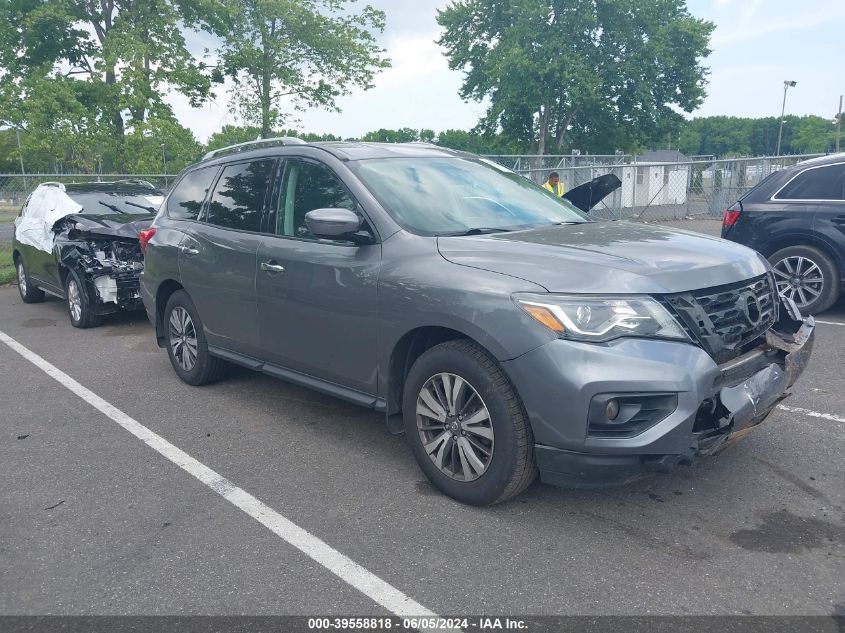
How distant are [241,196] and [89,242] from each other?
13.5 feet

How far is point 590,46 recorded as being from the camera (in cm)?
3656

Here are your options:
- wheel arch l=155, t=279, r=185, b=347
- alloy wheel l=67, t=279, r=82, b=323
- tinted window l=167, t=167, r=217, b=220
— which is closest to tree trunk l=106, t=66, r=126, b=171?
alloy wheel l=67, t=279, r=82, b=323

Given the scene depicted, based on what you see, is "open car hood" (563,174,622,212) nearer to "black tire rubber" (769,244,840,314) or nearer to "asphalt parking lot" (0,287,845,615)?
"asphalt parking lot" (0,287,845,615)

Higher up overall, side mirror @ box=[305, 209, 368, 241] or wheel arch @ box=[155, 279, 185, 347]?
side mirror @ box=[305, 209, 368, 241]

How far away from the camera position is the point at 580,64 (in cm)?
3503

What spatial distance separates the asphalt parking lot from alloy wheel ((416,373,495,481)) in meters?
0.23

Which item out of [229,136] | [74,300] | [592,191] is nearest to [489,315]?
[592,191]

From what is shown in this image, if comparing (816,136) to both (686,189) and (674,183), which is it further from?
(686,189)

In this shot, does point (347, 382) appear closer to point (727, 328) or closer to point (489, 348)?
point (489, 348)

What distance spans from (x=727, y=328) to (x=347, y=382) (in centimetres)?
207

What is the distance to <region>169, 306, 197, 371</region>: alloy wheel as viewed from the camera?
5625mm

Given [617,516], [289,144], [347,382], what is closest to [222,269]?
[289,144]

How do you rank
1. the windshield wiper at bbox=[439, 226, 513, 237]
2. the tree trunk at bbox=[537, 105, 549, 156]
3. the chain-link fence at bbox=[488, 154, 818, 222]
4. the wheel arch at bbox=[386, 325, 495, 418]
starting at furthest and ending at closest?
1. the tree trunk at bbox=[537, 105, 549, 156]
2. the chain-link fence at bbox=[488, 154, 818, 222]
3. the windshield wiper at bbox=[439, 226, 513, 237]
4. the wheel arch at bbox=[386, 325, 495, 418]

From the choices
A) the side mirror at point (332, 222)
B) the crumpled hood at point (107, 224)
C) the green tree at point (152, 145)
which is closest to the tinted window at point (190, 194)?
the side mirror at point (332, 222)
